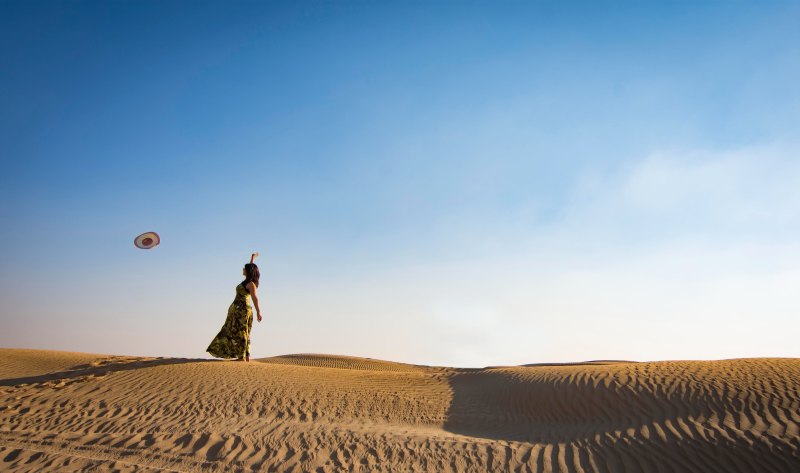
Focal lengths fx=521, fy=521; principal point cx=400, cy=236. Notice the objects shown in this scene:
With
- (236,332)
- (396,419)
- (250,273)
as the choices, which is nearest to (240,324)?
(236,332)

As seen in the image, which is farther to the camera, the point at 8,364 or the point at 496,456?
the point at 8,364

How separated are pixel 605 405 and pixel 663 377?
203 centimetres

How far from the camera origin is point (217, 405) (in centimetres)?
1127

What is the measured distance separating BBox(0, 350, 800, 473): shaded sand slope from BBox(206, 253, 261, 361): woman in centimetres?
56

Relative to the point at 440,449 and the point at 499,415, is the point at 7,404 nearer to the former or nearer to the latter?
the point at 440,449

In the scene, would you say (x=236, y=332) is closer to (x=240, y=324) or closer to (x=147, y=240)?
(x=240, y=324)

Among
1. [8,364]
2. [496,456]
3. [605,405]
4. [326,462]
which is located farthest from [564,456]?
[8,364]

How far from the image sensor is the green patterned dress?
14352mm

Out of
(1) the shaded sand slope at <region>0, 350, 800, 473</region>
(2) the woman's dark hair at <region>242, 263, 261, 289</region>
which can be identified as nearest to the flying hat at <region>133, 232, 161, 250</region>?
(2) the woman's dark hair at <region>242, 263, 261, 289</region>

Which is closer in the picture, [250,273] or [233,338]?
[250,273]

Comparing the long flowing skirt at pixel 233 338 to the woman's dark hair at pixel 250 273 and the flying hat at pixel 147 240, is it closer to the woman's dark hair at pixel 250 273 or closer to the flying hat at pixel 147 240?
the woman's dark hair at pixel 250 273

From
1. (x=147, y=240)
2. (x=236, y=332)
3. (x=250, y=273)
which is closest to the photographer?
(x=147, y=240)

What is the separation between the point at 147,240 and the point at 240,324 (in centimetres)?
→ 346

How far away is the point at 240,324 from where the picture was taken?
47.4ft
